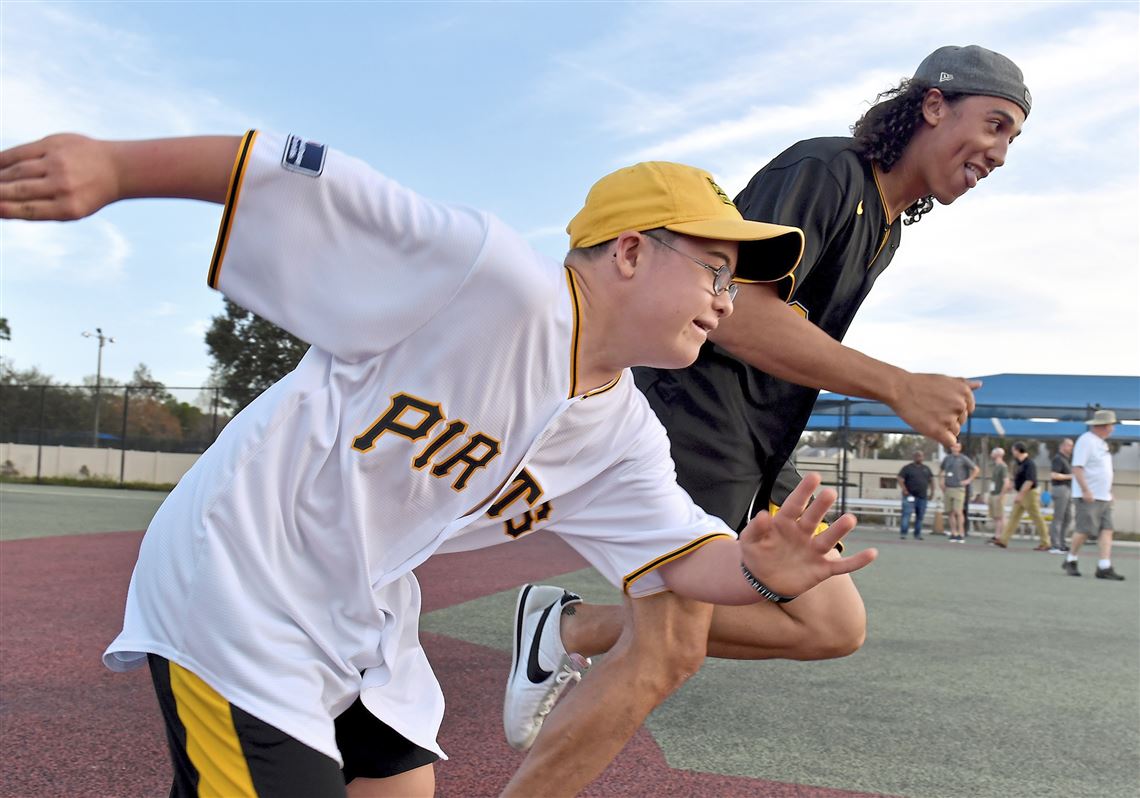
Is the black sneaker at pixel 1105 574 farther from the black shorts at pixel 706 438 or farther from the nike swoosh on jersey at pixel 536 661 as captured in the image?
the nike swoosh on jersey at pixel 536 661

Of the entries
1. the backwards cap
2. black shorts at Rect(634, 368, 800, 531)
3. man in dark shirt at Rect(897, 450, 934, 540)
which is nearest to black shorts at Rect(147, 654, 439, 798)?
black shorts at Rect(634, 368, 800, 531)

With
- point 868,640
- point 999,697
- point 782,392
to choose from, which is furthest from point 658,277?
point 868,640

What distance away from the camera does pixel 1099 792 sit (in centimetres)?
324

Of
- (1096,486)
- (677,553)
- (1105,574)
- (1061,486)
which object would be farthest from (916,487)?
(677,553)

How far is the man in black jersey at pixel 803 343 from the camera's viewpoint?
272cm

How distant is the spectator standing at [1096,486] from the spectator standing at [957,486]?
5.74 meters

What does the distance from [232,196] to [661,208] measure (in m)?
0.87

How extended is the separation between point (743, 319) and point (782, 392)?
599mm

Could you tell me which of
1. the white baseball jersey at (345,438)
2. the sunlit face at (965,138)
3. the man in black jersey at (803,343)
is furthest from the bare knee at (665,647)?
the sunlit face at (965,138)

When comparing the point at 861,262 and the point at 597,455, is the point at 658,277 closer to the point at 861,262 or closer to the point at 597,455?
the point at 597,455

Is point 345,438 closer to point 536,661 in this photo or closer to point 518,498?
point 518,498

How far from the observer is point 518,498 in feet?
7.17

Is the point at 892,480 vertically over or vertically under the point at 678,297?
under

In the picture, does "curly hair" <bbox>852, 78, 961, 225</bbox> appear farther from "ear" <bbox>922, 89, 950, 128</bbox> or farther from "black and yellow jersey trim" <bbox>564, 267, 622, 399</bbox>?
"black and yellow jersey trim" <bbox>564, 267, 622, 399</bbox>
